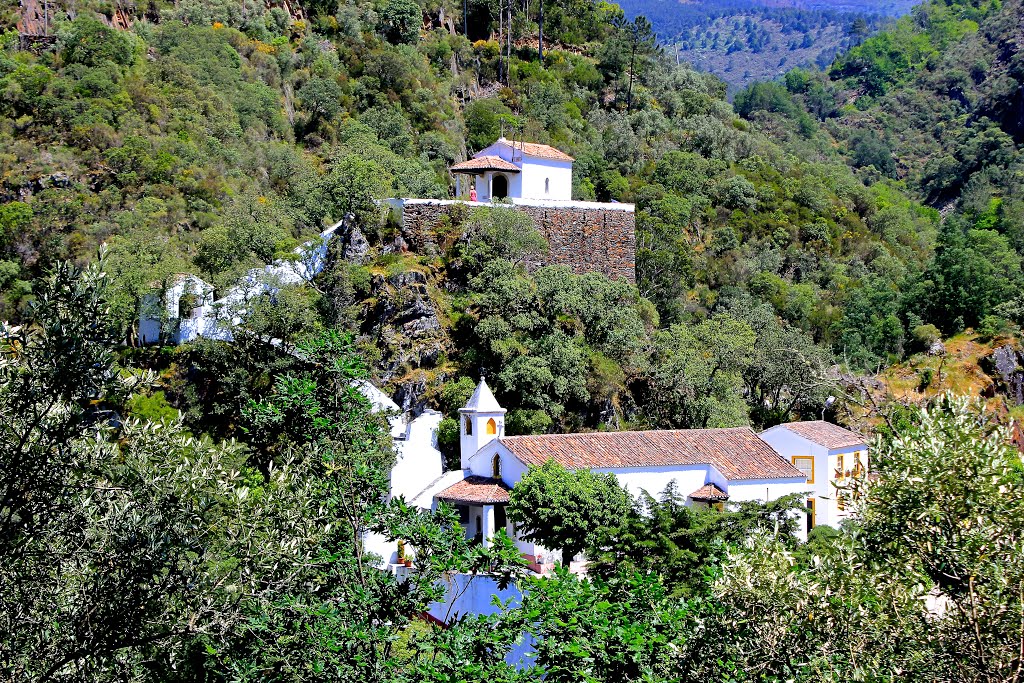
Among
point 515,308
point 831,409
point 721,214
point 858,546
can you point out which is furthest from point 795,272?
point 858,546

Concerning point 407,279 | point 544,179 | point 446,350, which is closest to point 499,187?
point 544,179

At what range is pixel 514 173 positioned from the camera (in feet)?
123

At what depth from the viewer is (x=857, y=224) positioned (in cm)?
6153

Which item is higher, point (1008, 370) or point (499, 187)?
point (499, 187)

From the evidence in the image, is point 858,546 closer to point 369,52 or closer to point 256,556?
point 256,556

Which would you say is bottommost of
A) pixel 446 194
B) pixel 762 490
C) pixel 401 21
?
pixel 762 490

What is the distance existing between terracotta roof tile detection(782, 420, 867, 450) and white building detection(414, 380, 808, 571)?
7.09ft

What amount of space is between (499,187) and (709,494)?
1436 centimetres

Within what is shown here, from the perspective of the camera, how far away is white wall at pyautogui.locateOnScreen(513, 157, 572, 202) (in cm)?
3772

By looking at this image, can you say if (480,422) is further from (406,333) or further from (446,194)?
(446,194)

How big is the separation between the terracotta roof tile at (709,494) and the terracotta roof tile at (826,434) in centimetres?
494

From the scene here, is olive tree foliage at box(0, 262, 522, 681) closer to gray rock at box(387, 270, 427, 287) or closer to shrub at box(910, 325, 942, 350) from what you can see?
gray rock at box(387, 270, 427, 287)

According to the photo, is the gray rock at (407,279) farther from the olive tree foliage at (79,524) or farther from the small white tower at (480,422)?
the olive tree foliage at (79,524)

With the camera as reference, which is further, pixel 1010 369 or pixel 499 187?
pixel 1010 369
